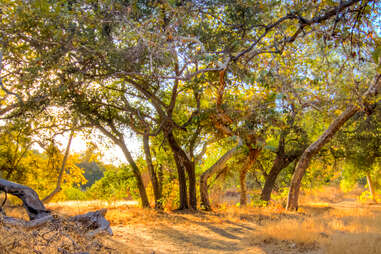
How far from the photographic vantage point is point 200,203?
13844mm

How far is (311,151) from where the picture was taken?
11.8 m

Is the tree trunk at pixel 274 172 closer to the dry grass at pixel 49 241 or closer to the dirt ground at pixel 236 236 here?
the dirt ground at pixel 236 236

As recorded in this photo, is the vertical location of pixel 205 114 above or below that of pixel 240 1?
below

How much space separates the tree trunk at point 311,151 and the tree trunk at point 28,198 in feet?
31.4

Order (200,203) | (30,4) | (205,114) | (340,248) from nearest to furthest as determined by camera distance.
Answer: (340,248) < (30,4) < (205,114) < (200,203)

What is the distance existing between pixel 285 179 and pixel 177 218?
12.5 meters

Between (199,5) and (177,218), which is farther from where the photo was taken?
(177,218)

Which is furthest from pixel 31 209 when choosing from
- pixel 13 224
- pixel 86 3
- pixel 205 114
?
pixel 205 114

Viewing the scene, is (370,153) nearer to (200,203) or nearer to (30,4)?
(200,203)

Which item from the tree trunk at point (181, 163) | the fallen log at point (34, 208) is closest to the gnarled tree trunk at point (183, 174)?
the tree trunk at point (181, 163)

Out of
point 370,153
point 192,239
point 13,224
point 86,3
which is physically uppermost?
point 86,3

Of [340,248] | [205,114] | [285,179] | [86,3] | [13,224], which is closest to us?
[13,224]

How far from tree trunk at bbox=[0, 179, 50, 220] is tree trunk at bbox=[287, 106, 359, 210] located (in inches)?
377

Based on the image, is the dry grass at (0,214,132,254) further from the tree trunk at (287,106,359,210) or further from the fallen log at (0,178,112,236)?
the tree trunk at (287,106,359,210)
